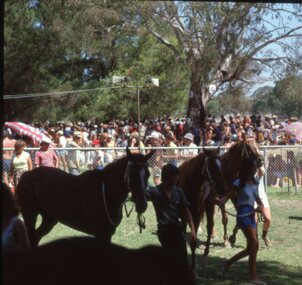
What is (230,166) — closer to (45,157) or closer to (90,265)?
(45,157)

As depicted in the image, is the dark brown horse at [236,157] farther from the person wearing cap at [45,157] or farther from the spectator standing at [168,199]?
the person wearing cap at [45,157]

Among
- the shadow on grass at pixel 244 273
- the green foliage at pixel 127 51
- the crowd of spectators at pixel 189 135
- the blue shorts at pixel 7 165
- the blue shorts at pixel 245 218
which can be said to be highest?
the green foliage at pixel 127 51

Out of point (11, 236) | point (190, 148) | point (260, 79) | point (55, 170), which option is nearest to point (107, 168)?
point (55, 170)

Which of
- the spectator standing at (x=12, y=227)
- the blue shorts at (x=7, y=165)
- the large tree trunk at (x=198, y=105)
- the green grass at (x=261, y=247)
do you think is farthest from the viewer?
the large tree trunk at (x=198, y=105)

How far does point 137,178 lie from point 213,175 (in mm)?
1496

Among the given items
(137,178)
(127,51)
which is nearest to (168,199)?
(137,178)

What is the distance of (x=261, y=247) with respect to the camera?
933 cm

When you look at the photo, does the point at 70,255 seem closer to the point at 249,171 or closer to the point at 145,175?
the point at 145,175

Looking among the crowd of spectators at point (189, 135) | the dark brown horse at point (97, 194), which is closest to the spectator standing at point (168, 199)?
the dark brown horse at point (97, 194)

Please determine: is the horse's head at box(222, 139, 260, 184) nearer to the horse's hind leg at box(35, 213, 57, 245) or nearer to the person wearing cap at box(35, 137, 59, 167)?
the horse's hind leg at box(35, 213, 57, 245)

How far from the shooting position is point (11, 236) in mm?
3291

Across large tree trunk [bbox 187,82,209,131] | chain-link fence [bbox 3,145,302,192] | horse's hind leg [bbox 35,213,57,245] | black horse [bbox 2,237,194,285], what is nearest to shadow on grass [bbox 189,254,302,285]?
horse's hind leg [bbox 35,213,57,245]

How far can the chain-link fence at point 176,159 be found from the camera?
13.9 m

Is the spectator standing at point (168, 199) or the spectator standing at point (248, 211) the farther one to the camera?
the spectator standing at point (248, 211)
